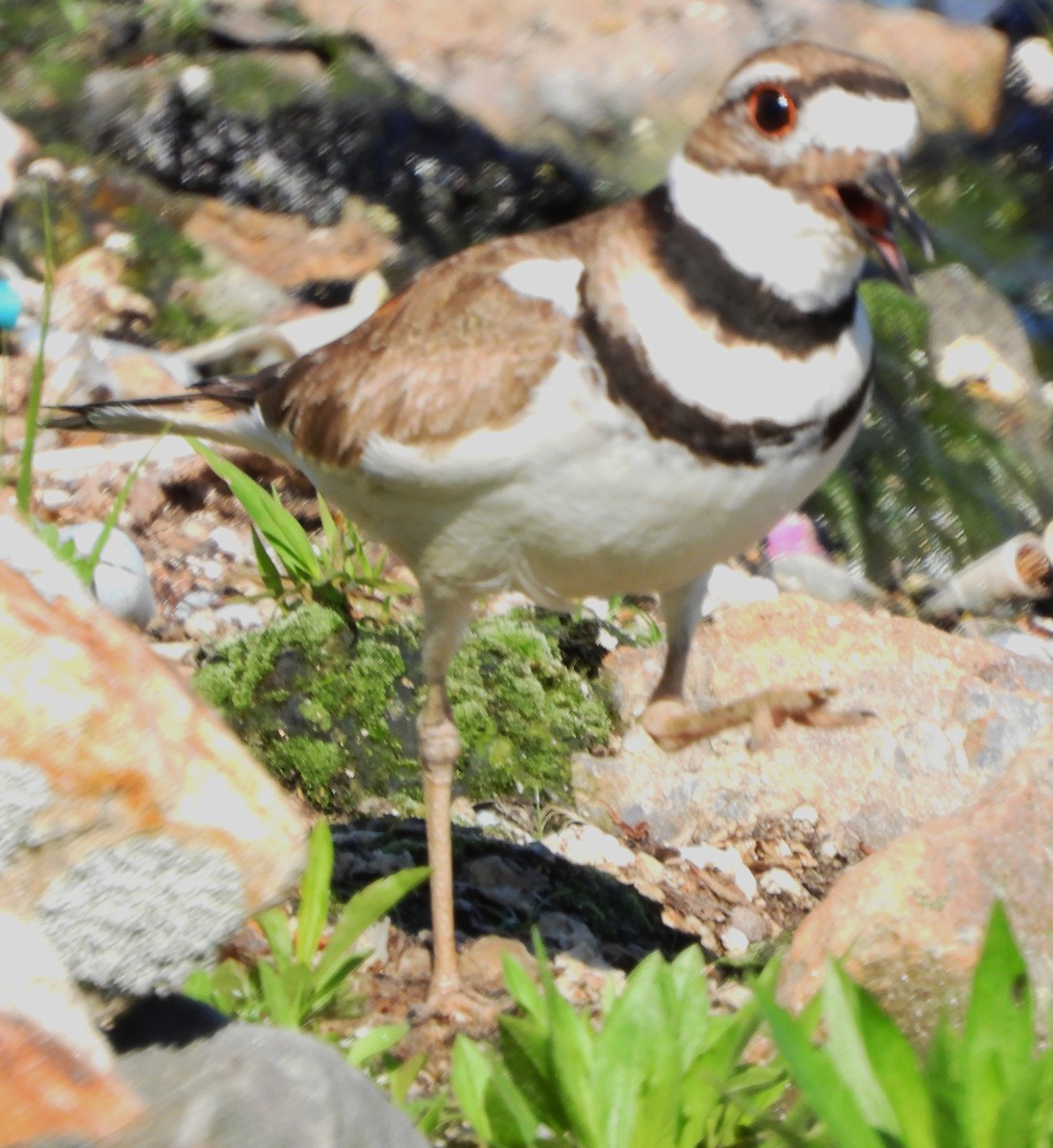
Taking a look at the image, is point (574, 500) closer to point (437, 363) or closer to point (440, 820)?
point (437, 363)

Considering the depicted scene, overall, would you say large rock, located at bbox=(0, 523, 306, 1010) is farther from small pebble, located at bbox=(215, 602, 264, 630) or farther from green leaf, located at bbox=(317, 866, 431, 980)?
small pebble, located at bbox=(215, 602, 264, 630)

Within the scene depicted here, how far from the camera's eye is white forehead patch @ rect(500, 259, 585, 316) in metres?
3.38

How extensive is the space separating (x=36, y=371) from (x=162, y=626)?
1.14 metres

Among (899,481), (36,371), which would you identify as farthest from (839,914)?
(899,481)

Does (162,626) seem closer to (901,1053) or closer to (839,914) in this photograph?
(839,914)

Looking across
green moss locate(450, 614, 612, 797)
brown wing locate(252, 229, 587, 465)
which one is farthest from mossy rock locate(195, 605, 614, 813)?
brown wing locate(252, 229, 587, 465)

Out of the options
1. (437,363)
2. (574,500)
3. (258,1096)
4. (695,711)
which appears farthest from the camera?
(695,711)

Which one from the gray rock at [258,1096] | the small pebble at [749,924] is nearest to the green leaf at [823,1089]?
the gray rock at [258,1096]

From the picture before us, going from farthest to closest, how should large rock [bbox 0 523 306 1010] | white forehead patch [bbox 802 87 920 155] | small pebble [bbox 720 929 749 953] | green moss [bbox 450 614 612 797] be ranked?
green moss [bbox 450 614 612 797] → small pebble [bbox 720 929 749 953] → white forehead patch [bbox 802 87 920 155] → large rock [bbox 0 523 306 1010]

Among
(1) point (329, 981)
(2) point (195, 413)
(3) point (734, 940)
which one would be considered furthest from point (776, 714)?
(2) point (195, 413)

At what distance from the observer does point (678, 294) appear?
3.26 m

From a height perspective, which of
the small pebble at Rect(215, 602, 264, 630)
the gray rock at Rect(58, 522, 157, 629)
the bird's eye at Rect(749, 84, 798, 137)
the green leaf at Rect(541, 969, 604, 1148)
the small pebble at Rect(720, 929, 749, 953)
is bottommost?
the small pebble at Rect(215, 602, 264, 630)

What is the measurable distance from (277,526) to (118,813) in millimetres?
2734

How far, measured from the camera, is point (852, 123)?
316 cm
